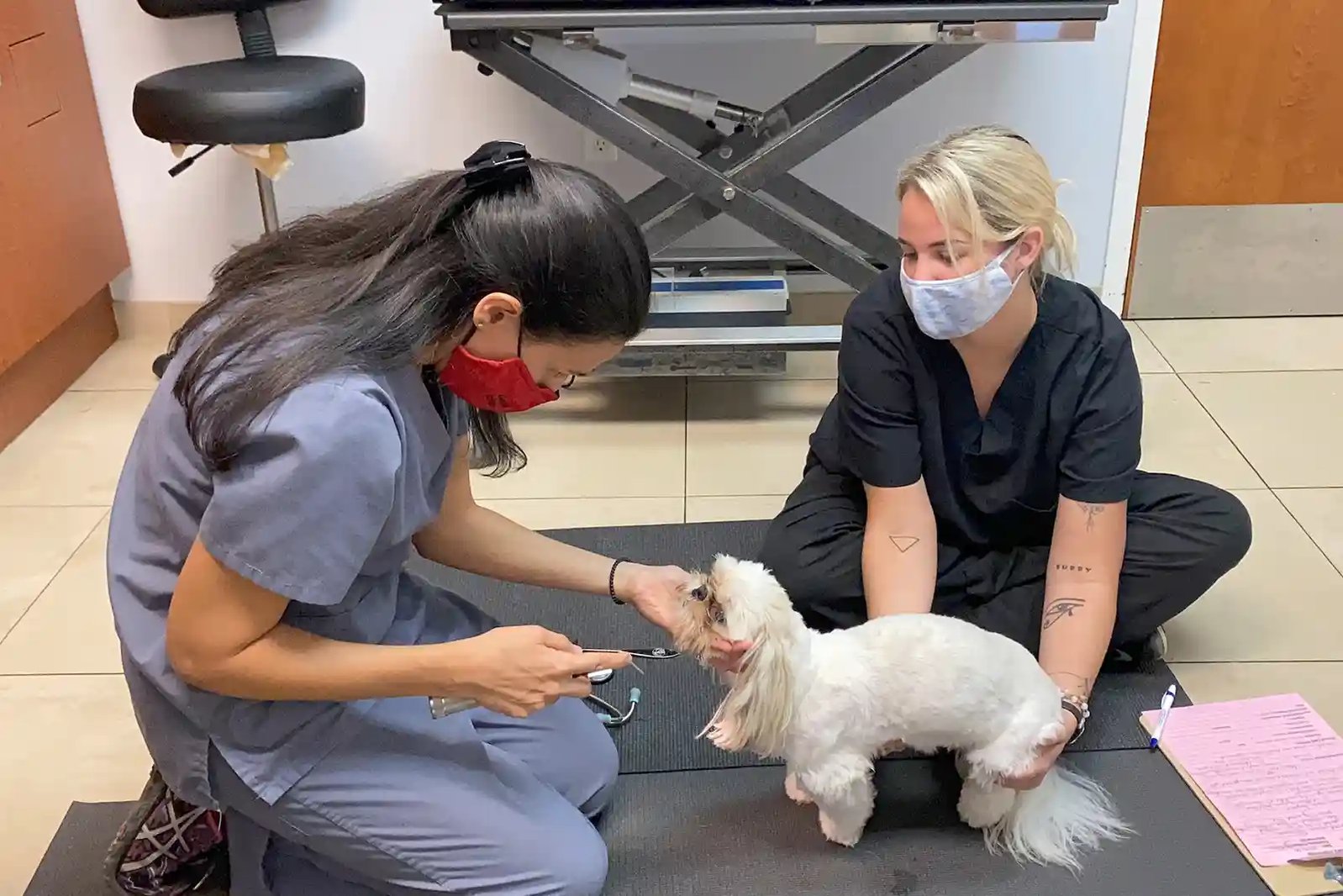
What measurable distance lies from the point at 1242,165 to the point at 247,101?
7.19 ft

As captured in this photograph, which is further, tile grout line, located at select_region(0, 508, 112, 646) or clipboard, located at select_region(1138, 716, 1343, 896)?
tile grout line, located at select_region(0, 508, 112, 646)

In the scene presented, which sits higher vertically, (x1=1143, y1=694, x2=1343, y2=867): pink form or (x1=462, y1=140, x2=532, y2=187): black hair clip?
(x1=462, y1=140, x2=532, y2=187): black hair clip

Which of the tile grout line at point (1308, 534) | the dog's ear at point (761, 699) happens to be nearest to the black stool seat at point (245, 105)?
the dog's ear at point (761, 699)

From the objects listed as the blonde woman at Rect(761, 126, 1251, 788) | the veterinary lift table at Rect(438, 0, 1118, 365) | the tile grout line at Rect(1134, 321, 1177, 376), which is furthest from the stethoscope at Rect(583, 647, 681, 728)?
the tile grout line at Rect(1134, 321, 1177, 376)

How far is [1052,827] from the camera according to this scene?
1394mm

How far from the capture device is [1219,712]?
5.22 ft

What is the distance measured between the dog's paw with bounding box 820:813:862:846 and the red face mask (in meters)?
0.62

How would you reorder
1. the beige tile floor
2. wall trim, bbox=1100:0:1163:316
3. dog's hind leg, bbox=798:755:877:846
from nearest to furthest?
dog's hind leg, bbox=798:755:877:846, the beige tile floor, wall trim, bbox=1100:0:1163:316

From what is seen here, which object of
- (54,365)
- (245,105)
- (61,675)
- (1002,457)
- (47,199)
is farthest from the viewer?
(54,365)

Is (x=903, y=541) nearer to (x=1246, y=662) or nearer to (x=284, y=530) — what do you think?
(x=1246, y=662)

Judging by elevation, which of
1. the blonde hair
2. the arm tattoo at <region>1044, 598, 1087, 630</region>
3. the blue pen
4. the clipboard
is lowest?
the clipboard

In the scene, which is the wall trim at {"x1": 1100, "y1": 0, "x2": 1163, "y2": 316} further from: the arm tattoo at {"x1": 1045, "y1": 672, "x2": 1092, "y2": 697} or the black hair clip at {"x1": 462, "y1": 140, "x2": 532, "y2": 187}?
the black hair clip at {"x1": 462, "y1": 140, "x2": 532, "y2": 187}

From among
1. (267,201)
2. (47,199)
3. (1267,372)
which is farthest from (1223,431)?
(47,199)

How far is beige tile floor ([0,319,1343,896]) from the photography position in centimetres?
167
